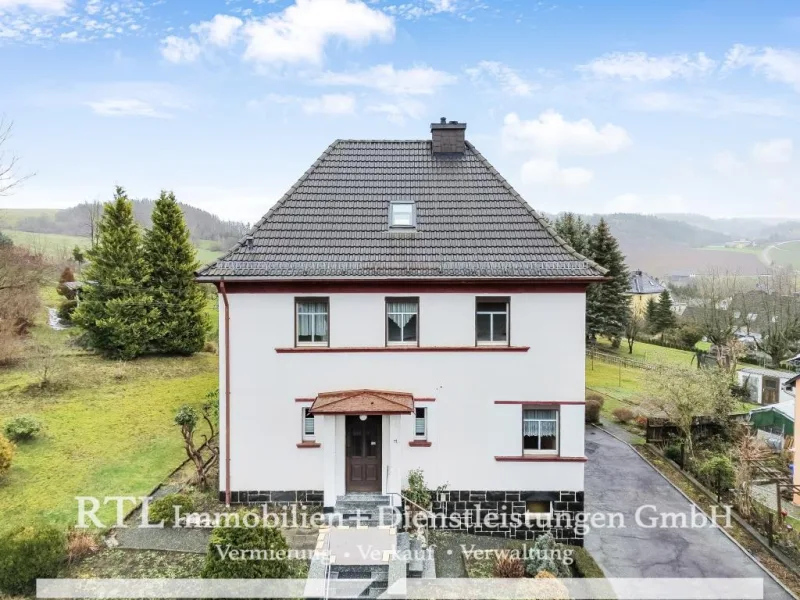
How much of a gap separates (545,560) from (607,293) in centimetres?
3001

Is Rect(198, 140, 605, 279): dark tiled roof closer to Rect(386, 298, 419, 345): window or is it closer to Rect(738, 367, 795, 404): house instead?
Rect(386, 298, 419, 345): window

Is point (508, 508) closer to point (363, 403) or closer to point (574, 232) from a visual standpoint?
point (363, 403)

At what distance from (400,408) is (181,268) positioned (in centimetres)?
1870

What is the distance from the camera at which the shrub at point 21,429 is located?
14953 millimetres

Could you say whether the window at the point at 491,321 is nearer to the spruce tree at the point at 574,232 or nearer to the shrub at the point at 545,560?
the shrub at the point at 545,560

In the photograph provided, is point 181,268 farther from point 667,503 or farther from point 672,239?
point 672,239

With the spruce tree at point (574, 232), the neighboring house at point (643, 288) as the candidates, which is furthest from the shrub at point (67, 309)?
the neighboring house at point (643, 288)

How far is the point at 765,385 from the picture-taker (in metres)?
28.5

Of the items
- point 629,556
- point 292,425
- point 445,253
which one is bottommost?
point 629,556

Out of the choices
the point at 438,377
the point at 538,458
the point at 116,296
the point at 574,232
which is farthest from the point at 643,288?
the point at 116,296

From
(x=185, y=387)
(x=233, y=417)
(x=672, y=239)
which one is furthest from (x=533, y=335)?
(x=672, y=239)

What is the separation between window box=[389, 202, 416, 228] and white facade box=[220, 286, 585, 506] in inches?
80.9

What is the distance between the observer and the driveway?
10.9 m

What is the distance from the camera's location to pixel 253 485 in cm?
1227
